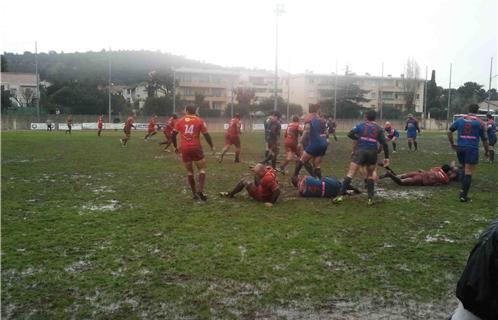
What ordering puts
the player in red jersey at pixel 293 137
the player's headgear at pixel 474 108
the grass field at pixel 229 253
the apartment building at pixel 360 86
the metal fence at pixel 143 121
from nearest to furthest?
1. the grass field at pixel 229 253
2. the player's headgear at pixel 474 108
3. the player in red jersey at pixel 293 137
4. the metal fence at pixel 143 121
5. the apartment building at pixel 360 86

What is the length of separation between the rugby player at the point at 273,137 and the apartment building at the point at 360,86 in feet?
208

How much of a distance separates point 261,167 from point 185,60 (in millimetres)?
A: 114203

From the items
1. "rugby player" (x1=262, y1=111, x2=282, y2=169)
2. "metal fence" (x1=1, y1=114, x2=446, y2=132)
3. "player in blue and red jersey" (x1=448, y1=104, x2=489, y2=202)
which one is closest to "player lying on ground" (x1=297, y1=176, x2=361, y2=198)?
"player in blue and red jersey" (x1=448, y1=104, x2=489, y2=202)

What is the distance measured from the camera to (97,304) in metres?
4.23

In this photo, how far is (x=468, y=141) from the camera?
9172 millimetres

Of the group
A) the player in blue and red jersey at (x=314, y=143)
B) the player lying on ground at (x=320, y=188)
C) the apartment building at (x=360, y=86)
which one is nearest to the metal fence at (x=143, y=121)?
the apartment building at (x=360, y=86)

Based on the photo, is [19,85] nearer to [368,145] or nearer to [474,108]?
[368,145]

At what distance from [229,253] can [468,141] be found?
616 centimetres

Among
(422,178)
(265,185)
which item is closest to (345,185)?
(265,185)

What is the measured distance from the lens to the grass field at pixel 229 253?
427cm

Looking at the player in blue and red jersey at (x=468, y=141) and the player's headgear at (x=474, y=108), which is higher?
the player's headgear at (x=474, y=108)

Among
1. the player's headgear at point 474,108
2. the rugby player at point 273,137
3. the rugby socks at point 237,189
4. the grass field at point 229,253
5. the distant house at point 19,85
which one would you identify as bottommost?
the grass field at point 229,253

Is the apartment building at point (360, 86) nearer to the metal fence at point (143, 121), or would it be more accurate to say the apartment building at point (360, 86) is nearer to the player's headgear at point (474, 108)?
the metal fence at point (143, 121)

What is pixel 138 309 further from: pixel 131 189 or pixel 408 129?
pixel 408 129
